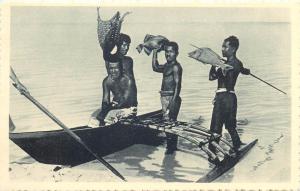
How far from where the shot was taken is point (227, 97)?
9.13 ft

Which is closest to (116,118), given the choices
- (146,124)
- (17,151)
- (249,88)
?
(146,124)

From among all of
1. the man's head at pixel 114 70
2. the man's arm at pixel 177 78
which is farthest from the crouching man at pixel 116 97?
the man's arm at pixel 177 78

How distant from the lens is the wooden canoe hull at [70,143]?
2.71 metres

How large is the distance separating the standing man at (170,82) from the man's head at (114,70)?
175 mm

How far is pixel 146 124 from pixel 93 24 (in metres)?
0.58

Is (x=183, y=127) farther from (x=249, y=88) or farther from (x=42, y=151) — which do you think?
(x=42, y=151)

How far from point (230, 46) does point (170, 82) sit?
36 centimetres

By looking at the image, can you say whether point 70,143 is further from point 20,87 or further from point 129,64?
point 129,64

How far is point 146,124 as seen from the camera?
2.80m

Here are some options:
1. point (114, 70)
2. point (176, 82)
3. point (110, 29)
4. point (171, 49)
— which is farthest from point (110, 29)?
point (176, 82)

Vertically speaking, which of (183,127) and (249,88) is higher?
(249,88)

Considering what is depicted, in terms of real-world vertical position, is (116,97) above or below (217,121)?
above

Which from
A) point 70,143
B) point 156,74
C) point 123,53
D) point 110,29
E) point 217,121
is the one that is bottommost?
point 70,143

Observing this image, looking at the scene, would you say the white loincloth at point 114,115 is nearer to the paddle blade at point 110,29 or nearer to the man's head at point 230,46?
the paddle blade at point 110,29
